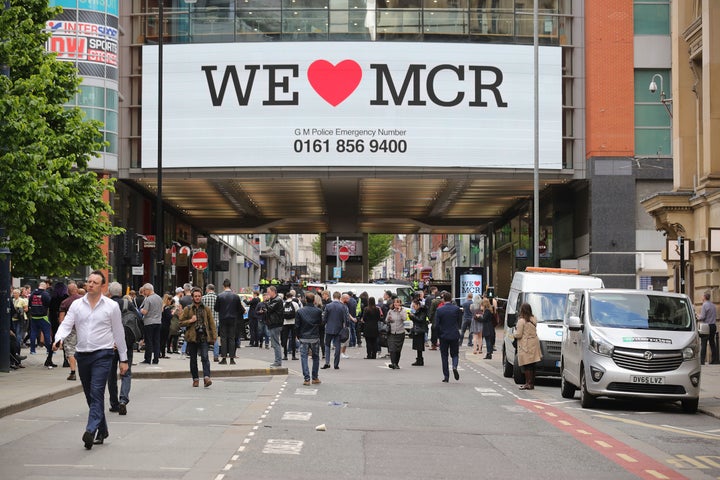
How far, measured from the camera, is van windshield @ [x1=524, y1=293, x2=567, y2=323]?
23.8m

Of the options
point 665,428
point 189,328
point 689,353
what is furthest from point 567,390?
point 189,328

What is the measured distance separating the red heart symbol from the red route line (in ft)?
105

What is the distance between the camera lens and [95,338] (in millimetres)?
12477

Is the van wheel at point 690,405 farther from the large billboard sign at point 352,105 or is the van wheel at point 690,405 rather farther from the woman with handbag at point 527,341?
the large billboard sign at point 352,105

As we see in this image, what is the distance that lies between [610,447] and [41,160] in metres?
12.1

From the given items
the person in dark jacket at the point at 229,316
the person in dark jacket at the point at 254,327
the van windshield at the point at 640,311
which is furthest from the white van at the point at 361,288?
the van windshield at the point at 640,311

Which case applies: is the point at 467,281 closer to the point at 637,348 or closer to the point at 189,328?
the point at 189,328

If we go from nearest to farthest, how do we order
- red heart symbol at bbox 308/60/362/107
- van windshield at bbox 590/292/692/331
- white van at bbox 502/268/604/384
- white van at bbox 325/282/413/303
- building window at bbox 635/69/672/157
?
van windshield at bbox 590/292/692/331 < white van at bbox 502/268/604/384 < white van at bbox 325/282/413/303 < building window at bbox 635/69/672/157 < red heart symbol at bbox 308/60/362/107

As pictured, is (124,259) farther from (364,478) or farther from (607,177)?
(364,478)

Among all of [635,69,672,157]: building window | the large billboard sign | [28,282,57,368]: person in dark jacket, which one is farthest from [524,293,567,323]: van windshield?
[635,69,672,157]: building window

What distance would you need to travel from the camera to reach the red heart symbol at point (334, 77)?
48.4m

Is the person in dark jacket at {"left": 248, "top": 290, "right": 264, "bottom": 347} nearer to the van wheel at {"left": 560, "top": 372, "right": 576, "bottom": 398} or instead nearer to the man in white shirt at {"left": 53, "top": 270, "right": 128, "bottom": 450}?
the van wheel at {"left": 560, "top": 372, "right": 576, "bottom": 398}

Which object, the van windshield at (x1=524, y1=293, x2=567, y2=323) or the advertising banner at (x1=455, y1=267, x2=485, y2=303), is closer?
the van windshield at (x1=524, y1=293, x2=567, y2=323)

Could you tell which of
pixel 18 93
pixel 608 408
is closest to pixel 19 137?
pixel 18 93
